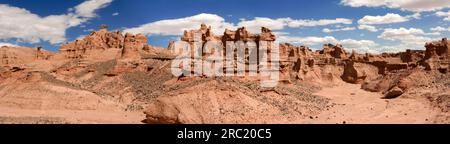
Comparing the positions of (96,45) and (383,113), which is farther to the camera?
(96,45)

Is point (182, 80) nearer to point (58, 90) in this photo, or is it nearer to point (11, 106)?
point (58, 90)

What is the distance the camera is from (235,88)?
27188mm

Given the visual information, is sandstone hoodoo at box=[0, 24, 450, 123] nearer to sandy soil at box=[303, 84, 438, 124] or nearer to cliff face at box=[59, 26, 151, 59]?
sandy soil at box=[303, 84, 438, 124]

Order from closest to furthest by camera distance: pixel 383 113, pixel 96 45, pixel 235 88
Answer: pixel 235 88, pixel 383 113, pixel 96 45

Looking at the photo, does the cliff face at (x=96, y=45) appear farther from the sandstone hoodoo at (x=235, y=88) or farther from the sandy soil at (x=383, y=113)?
the sandy soil at (x=383, y=113)

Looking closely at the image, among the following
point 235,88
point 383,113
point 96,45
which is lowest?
point 383,113

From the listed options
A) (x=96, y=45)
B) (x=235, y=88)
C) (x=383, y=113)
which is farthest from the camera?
(x=96, y=45)

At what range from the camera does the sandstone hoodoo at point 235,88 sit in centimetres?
2581

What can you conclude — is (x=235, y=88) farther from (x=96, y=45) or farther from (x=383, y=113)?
(x=96, y=45)

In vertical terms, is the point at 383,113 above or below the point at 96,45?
below

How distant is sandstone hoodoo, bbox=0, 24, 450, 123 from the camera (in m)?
25.8

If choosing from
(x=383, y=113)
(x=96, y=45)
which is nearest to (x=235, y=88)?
(x=383, y=113)


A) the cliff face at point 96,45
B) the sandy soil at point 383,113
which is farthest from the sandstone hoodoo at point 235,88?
the cliff face at point 96,45

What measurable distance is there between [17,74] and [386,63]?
172ft
